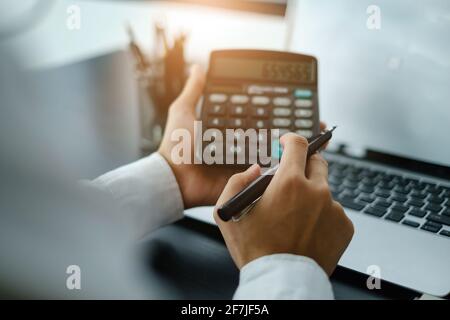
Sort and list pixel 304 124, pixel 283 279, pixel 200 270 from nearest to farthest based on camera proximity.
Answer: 1. pixel 283 279
2. pixel 200 270
3. pixel 304 124

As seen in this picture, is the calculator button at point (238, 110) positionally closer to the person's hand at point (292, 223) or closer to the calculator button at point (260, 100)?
the calculator button at point (260, 100)

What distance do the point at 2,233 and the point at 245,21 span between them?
0.75 m

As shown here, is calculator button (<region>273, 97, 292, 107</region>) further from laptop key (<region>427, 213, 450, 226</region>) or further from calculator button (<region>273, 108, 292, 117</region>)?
laptop key (<region>427, 213, 450, 226</region>)

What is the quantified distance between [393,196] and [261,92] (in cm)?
21

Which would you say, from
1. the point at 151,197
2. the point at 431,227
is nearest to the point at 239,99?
the point at 151,197

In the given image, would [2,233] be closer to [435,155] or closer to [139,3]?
[435,155]

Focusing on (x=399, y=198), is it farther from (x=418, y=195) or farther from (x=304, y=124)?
(x=304, y=124)

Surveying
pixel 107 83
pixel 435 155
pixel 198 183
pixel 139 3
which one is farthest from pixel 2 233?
pixel 139 3

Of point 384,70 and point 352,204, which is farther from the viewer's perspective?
point 384,70

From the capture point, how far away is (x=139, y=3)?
3.28 ft

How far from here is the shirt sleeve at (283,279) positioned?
0.35 meters

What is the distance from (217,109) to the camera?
0.60m
